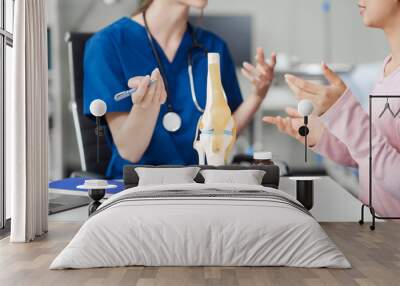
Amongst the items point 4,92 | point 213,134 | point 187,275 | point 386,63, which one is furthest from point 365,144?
point 4,92

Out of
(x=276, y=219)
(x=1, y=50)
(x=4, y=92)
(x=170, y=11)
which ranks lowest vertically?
(x=276, y=219)

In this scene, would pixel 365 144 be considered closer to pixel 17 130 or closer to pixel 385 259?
pixel 385 259

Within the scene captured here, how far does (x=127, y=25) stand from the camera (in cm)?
522

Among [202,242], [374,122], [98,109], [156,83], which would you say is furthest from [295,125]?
[202,242]

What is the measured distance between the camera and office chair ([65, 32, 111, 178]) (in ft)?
16.7

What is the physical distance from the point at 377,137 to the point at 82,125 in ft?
7.41

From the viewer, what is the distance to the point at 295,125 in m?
5.17

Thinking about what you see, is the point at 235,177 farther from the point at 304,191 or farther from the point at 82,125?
the point at 82,125

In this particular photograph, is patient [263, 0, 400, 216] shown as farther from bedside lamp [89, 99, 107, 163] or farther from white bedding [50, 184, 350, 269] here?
white bedding [50, 184, 350, 269]

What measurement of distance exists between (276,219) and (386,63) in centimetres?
220

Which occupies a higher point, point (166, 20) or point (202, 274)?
point (166, 20)

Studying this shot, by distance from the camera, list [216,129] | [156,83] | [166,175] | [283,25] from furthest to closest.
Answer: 1. [283,25]
2. [156,83]
3. [216,129]
4. [166,175]

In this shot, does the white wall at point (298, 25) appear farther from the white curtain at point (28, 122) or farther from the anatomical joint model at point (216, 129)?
the white curtain at point (28, 122)

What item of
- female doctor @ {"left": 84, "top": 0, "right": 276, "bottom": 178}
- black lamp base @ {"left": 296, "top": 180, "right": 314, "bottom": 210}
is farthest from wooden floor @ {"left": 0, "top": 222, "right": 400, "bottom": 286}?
female doctor @ {"left": 84, "top": 0, "right": 276, "bottom": 178}
